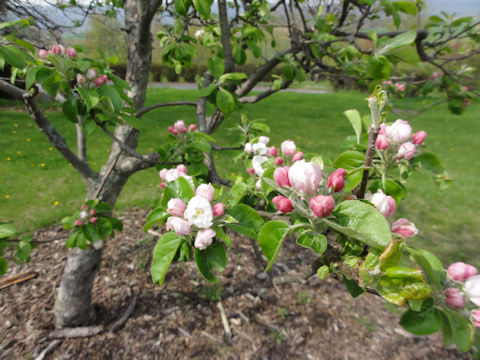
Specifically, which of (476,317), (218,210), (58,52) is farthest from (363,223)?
(58,52)

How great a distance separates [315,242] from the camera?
705 mm

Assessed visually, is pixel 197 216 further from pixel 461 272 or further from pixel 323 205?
pixel 461 272

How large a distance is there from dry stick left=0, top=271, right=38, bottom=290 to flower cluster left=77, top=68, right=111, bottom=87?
2240 millimetres

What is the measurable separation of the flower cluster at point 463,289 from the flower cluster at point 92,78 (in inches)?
60.2

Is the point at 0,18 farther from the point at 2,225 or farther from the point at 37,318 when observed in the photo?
the point at 37,318

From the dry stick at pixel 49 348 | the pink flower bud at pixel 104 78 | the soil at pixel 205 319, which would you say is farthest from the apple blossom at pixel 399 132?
the dry stick at pixel 49 348

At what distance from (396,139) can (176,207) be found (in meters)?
0.82

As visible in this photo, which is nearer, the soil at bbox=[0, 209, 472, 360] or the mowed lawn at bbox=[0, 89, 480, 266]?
the soil at bbox=[0, 209, 472, 360]

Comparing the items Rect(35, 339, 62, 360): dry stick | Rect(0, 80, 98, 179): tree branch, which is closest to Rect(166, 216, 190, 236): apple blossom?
Rect(0, 80, 98, 179): tree branch

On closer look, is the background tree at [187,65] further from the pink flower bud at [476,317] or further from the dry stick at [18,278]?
the pink flower bud at [476,317]

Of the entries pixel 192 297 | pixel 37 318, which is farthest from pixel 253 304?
pixel 37 318

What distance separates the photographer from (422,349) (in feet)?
7.09

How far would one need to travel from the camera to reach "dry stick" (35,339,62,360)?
1.96 m

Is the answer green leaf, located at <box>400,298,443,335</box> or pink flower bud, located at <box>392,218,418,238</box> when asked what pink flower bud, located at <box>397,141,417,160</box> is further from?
green leaf, located at <box>400,298,443,335</box>
